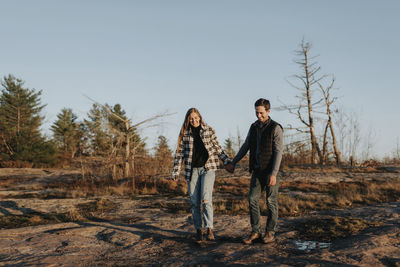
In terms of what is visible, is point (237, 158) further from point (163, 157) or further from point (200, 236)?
point (163, 157)

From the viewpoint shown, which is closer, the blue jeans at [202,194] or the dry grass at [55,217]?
the blue jeans at [202,194]

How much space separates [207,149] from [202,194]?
688 mm

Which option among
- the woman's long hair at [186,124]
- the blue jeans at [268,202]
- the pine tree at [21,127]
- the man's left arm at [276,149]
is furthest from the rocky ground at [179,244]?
the pine tree at [21,127]

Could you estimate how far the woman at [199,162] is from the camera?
14.7 feet

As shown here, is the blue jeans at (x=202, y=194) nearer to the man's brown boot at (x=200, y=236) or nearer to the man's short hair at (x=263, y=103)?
the man's brown boot at (x=200, y=236)

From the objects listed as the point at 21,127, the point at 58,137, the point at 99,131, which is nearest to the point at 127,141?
the point at 99,131

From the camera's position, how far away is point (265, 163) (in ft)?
13.7

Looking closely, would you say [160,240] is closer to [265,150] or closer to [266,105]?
[265,150]

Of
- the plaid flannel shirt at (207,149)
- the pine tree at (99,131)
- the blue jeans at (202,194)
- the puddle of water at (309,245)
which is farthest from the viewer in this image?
the pine tree at (99,131)

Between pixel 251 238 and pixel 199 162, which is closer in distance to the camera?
pixel 251 238

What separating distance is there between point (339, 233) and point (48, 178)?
56.6ft

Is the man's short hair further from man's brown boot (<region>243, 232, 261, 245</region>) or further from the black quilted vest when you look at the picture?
man's brown boot (<region>243, 232, 261, 245</region>)

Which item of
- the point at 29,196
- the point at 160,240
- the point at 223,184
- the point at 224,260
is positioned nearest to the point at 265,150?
the point at 224,260

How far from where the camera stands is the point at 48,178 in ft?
58.2
